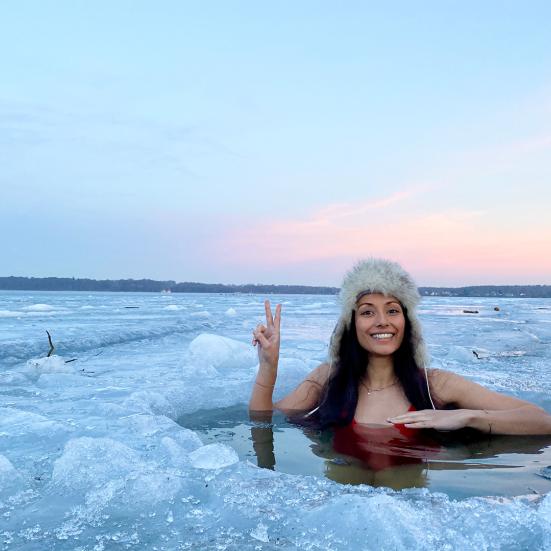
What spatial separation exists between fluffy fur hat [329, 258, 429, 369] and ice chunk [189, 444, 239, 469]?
1.41 metres

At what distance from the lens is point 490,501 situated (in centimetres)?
280

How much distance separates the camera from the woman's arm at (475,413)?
3.86 metres

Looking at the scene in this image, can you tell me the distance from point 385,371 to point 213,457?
1662 millimetres

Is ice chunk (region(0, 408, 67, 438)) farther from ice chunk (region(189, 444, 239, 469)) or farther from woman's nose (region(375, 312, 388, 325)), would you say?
woman's nose (region(375, 312, 388, 325))

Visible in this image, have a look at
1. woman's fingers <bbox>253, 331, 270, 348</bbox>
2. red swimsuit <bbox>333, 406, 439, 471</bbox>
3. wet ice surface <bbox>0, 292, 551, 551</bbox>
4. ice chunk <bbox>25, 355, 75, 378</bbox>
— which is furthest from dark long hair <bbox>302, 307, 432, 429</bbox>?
ice chunk <bbox>25, 355, 75, 378</bbox>

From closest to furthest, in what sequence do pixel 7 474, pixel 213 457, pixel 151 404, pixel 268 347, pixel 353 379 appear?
pixel 7 474 → pixel 213 457 → pixel 268 347 → pixel 353 379 → pixel 151 404

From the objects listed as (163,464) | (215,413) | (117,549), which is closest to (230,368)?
(215,413)

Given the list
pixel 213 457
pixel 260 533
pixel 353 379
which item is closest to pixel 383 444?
pixel 353 379

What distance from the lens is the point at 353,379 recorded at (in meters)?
4.35

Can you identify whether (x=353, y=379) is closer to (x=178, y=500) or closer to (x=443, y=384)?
(x=443, y=384)

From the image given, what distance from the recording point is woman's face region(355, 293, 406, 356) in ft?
13.5

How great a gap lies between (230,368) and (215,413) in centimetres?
317

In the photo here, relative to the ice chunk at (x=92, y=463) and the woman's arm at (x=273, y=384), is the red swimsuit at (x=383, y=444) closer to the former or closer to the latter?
the woman's arm at (x=273, y=384)

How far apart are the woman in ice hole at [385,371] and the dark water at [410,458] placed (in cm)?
18
